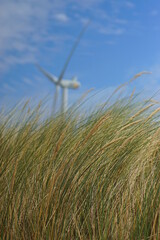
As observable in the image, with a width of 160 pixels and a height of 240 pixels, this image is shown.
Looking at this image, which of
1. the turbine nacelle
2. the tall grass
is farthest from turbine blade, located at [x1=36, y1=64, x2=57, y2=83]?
the tall grass

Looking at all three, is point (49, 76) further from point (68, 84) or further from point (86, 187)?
point (86, 187)

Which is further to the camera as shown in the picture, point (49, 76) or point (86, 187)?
point (49, 76)

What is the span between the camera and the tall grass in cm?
250

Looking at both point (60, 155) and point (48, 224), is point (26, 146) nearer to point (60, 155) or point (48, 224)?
point (60, 155)

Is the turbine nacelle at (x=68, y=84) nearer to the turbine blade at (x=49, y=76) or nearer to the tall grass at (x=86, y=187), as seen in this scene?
the turbine blade at (x=49, y=76)

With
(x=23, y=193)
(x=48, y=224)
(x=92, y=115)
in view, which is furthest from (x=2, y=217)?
(x=92, y=115)

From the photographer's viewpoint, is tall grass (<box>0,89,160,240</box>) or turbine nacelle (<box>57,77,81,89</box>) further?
turbine nacelle (<box>57,77,81,89</box>)

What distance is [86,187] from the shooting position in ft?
9.48

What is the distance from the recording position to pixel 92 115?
161 inches

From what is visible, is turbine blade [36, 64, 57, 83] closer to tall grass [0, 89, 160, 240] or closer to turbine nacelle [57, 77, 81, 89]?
turbine nacelle [57, 77, 81, 89]

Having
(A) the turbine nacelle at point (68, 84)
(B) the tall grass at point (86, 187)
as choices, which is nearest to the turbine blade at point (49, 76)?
(A) the turbine nacelle at point (68, 84)

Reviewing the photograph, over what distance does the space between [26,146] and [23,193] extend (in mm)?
616

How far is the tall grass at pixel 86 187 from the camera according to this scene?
98.3 inches

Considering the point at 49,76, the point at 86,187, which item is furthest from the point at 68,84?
the point at 86,187
